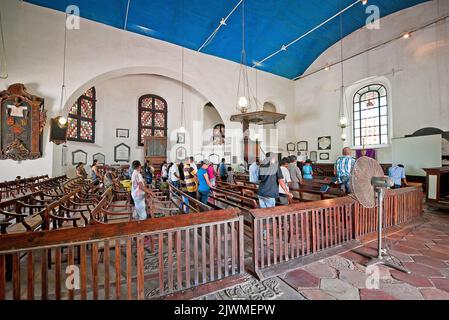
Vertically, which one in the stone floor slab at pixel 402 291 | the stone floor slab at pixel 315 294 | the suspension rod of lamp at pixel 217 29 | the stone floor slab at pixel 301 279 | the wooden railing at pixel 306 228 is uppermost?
the suspension rod of lamp at pixel 217 29

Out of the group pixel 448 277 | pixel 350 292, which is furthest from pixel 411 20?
pixel 350 292

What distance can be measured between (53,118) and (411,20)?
1303 cm

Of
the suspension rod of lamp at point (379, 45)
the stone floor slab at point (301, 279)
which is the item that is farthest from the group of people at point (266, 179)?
the suspension rod of lamp at point (379, 45)

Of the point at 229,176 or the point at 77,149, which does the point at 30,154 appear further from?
the point at 229,176

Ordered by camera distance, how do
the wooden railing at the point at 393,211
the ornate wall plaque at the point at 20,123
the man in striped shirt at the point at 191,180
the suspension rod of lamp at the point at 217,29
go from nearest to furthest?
the wooden railing at the point at 393,211
the man in striped shirt at the point at 191,180
the ornate wall plaque at the point at 20,123
the suspension rod of lamp at the point at 217,29

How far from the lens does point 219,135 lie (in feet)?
42.3

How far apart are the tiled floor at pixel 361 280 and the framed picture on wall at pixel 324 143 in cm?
832

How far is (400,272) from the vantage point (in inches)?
80.5

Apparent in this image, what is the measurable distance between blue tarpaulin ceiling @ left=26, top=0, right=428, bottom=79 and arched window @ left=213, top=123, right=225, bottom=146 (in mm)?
4349

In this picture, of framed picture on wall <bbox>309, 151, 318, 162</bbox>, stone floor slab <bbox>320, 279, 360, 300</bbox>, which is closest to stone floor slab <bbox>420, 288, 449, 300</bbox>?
stone floor slab <bbox>320, 279, 360, 300</bbox>

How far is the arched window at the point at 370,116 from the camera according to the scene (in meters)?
8.77

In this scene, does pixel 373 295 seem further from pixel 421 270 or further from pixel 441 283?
pixel 421 270

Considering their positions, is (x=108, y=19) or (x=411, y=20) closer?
(x=108, y=19)

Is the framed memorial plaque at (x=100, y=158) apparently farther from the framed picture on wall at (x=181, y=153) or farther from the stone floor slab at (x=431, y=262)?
the stone floor slab at (x=431, y=262)
